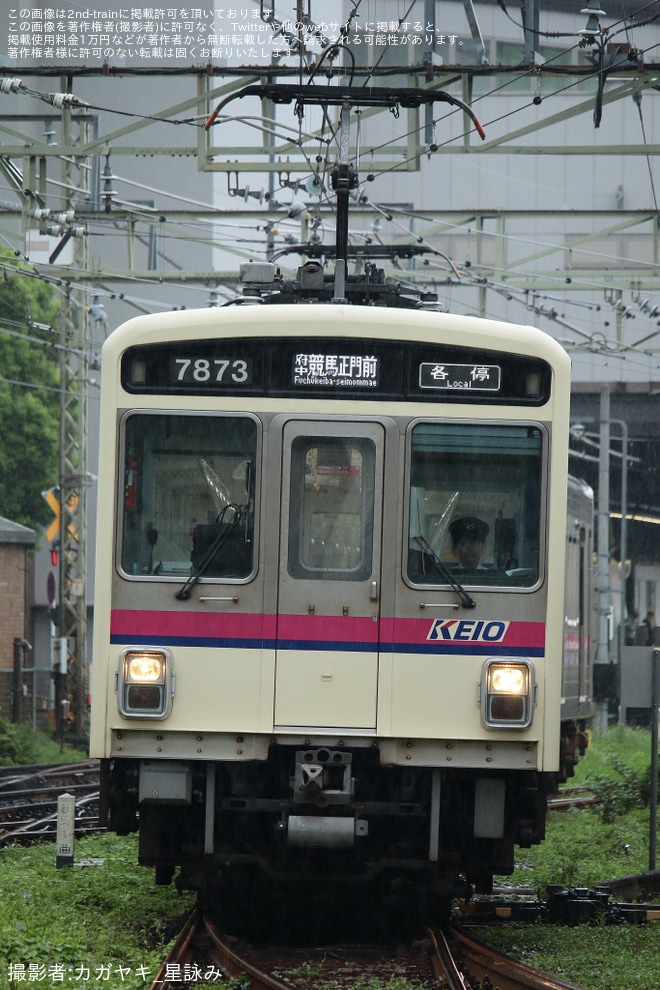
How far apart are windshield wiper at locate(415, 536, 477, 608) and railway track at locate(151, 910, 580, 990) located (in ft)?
5.59

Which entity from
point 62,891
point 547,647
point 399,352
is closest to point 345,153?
point 399,352

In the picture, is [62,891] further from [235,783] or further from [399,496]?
[399,496]

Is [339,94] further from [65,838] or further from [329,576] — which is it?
[65,838]

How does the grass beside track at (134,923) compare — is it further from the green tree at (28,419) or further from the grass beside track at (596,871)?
the green tree at (28,419)

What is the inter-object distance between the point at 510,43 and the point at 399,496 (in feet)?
80.3

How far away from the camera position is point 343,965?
7371 mm

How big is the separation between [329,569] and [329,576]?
0.04 meters

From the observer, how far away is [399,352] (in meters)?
7.36

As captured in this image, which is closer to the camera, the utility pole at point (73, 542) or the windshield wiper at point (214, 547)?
the windshield wiper at point (214, 547)

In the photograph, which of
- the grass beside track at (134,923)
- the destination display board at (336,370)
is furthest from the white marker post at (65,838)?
the destination display board at (336,370)

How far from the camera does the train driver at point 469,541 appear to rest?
23.7 ft

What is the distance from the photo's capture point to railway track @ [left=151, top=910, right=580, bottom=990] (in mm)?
6605

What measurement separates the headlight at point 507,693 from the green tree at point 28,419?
2392 centimetres

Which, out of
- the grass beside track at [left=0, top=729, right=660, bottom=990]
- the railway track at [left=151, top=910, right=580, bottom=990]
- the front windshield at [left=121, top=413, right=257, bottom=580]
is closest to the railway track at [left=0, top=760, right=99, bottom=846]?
the grass beside track at [left=0, top=729, right=660, bottom=990]
